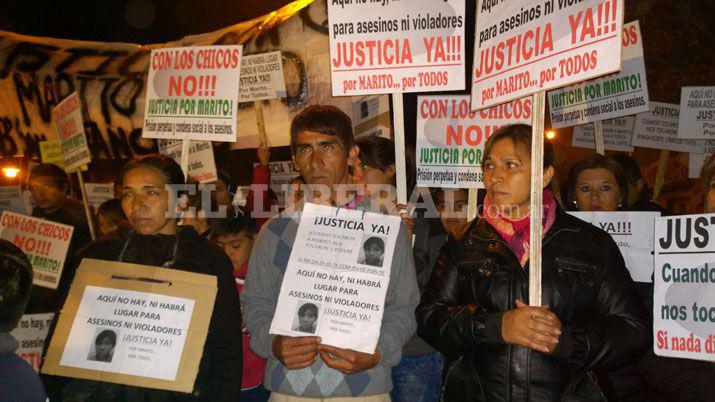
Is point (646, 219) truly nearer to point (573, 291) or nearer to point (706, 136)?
point (573, 291)

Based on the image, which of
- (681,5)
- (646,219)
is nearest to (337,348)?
(646,219)

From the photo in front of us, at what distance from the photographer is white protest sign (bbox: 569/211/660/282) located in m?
4.39

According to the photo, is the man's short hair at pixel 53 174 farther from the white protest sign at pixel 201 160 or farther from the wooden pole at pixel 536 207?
the wooden pole at pixel 536 207

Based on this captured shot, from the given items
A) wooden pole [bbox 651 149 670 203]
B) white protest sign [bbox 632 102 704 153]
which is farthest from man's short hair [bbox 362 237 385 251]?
white protest sign [bbox 632 102 704 153]

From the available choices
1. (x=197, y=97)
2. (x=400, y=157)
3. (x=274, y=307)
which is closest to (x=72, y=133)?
(x=197, y=97)

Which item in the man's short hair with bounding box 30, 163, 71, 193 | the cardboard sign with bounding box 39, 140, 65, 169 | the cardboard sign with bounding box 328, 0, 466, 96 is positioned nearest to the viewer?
the cardboard sign with bounding box 328, 0, 466, 96

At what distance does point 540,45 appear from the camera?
3.26m

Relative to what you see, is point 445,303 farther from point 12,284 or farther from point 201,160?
point 201,160

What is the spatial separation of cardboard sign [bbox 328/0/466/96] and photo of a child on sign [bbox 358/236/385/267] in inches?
56.9

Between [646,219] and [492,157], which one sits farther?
[646,219]

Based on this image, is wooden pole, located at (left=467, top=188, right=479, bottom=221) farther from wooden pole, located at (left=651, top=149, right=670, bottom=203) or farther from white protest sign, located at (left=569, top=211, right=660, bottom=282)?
wooden pole, located at (left=651, top=149, right=670, bottom=203)

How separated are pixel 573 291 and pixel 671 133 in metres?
6.31

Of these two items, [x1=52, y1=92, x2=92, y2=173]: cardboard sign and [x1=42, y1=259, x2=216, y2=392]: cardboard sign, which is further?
[x1=52, y1=92, x2=92, y2=173]: cardboard sign

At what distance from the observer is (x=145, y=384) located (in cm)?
279
